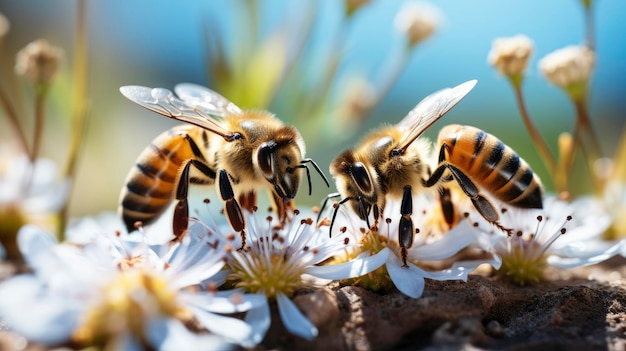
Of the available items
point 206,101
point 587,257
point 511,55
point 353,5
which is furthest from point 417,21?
point 587,257

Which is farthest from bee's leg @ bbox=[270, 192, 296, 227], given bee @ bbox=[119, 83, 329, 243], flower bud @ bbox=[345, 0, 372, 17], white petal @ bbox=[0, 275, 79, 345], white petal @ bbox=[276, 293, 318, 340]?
flower bud @ bbox=[345, 0, 372, 17]

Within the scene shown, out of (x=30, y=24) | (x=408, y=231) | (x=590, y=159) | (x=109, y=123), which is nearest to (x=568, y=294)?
(x=408, y=231)

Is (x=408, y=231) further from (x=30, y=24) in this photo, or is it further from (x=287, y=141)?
(x=30, y=24)

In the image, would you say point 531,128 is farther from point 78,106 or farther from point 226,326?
point 78,106

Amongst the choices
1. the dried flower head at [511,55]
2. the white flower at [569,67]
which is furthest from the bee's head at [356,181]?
the white flower at [569,67]

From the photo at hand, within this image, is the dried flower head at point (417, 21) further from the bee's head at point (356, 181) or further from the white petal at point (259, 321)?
the white petal at point (259, 321)
